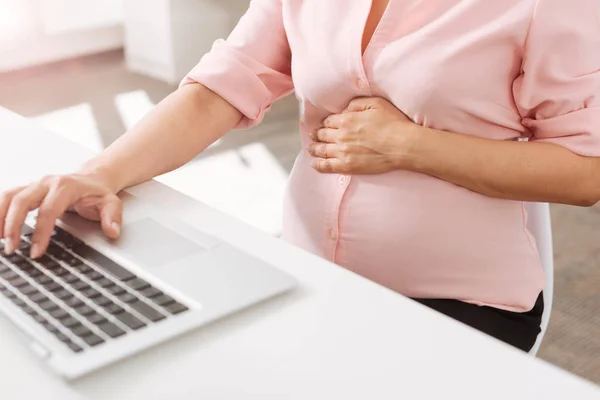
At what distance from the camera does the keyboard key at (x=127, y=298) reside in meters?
0.61

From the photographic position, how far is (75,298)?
0.62m

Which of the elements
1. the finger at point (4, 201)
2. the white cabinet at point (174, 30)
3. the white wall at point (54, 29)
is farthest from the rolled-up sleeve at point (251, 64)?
the white wall at point (54, 29)

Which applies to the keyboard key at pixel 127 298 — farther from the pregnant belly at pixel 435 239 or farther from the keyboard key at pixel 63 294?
the pregnant belly at pixel 435 239

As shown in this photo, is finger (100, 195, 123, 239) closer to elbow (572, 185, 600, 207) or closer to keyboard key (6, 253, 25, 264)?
keyboard key (6, 253, 25, 264)

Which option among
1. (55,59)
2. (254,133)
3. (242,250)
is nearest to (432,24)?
(242,250)

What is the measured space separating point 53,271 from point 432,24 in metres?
0.52

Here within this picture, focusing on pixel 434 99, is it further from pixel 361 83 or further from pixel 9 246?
pixel 9 246

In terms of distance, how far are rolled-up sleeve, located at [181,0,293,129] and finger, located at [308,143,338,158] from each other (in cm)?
10

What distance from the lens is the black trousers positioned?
924mm

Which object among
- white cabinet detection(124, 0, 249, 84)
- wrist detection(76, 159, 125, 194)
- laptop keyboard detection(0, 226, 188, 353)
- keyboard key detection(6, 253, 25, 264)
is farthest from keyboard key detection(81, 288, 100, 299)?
white cabinet detection(124, 0, 249, 84)

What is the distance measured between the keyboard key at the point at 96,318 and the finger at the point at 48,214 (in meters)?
0.14

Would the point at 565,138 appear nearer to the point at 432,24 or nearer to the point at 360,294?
the point at 432,24

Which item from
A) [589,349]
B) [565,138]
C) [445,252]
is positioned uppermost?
[565,138]

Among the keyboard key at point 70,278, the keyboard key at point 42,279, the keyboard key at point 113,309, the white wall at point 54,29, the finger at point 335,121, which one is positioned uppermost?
the finger at point 335,121
